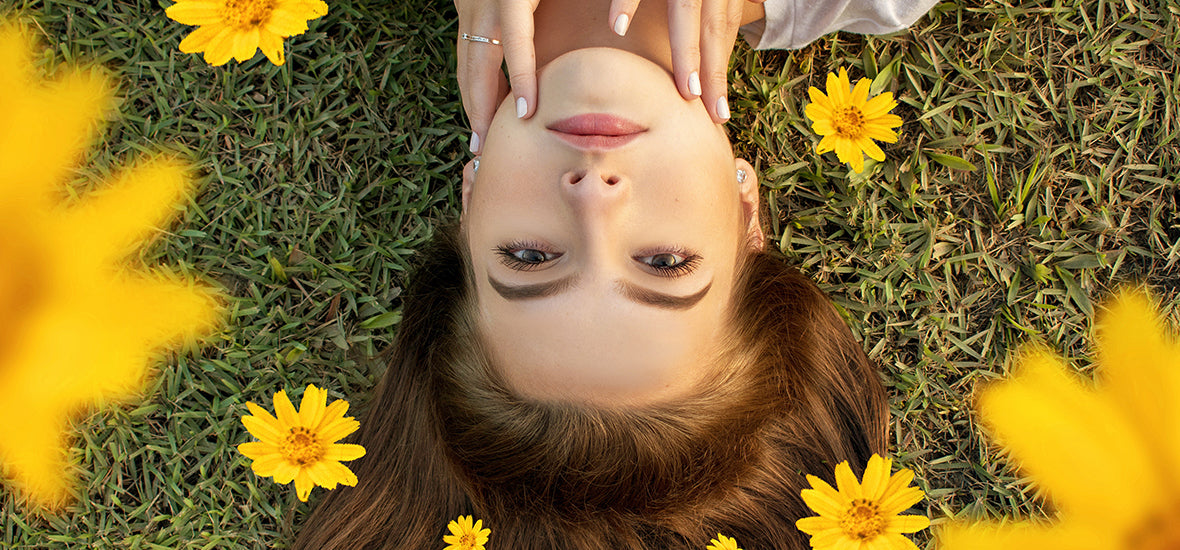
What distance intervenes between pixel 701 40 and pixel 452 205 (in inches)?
36.9

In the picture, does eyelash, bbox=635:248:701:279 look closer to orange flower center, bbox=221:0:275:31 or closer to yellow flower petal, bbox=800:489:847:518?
yellow flower petal, bbox=800:489:847:518

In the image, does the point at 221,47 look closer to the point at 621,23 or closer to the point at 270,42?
the point at 270,42

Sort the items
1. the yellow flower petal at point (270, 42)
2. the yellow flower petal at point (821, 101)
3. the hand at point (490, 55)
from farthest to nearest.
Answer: the yellow flower petal at point (821, 101), the yellow flower petal at point (270, 42), the hand at point (490, 55)

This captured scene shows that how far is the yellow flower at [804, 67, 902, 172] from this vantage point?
88.6 inches

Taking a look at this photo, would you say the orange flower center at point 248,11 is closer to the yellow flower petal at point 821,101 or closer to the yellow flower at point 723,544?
the yellow flower petal at point 821,101

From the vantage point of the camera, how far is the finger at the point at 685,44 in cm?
186

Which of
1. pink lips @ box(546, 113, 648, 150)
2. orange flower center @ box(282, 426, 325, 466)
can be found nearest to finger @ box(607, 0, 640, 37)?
pink lips @ box(546, 113, 648, 150)

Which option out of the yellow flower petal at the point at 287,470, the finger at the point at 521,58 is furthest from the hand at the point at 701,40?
the yellow flower petal at the point at 287,470

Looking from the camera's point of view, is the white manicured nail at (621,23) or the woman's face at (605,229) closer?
the woman's face at (605,229)

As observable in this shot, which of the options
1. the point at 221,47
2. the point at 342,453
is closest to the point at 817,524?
the point at 342,453

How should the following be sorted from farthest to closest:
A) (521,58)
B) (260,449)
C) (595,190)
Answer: (260,449) → (521,58) → (595,190)

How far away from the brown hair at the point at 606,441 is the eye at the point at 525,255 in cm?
37

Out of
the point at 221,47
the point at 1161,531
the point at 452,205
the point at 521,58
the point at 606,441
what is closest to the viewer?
the point at 1161,531

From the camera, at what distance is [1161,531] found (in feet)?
4.73
